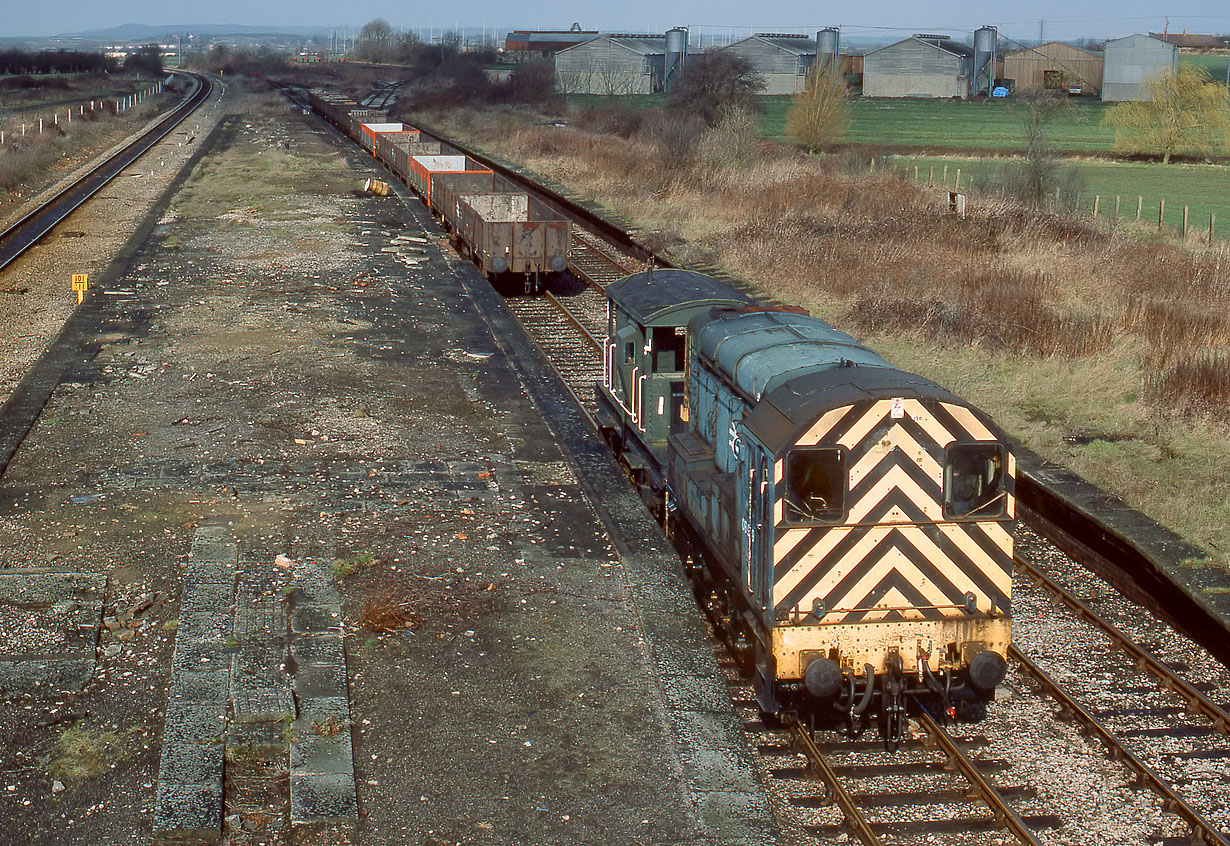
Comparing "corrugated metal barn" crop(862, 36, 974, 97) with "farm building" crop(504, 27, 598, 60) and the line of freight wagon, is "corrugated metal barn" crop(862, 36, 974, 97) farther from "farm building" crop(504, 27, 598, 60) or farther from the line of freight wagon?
the line of freight wagon

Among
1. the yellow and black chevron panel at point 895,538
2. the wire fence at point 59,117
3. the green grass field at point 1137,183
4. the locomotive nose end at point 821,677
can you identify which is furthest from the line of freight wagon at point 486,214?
the wire fence at point 59,117

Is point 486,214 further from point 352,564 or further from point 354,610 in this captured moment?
point 354,610

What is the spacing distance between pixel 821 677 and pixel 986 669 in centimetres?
118

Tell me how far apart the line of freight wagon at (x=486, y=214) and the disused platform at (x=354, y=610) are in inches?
206

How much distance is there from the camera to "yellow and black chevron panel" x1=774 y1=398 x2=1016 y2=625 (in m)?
8.68

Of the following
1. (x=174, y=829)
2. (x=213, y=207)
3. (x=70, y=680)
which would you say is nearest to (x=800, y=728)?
(x=174, y=829)

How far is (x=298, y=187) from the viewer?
42.7 metres

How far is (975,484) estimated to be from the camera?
29.5 feet

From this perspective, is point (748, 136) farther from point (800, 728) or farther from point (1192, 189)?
point (800, 728)

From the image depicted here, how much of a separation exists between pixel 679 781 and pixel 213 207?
33.3 metres

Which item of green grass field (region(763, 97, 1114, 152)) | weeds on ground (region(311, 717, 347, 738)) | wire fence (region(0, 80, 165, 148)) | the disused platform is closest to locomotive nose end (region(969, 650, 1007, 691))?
the disused platform

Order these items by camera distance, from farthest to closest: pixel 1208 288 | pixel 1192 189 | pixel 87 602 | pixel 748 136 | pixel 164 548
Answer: pixel 1192 189
pixel 748 136
pixel 1208 288
pixel 164 548
pixel 87 602

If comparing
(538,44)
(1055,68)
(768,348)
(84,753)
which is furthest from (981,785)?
(538,44)

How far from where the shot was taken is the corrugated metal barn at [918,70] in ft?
393
